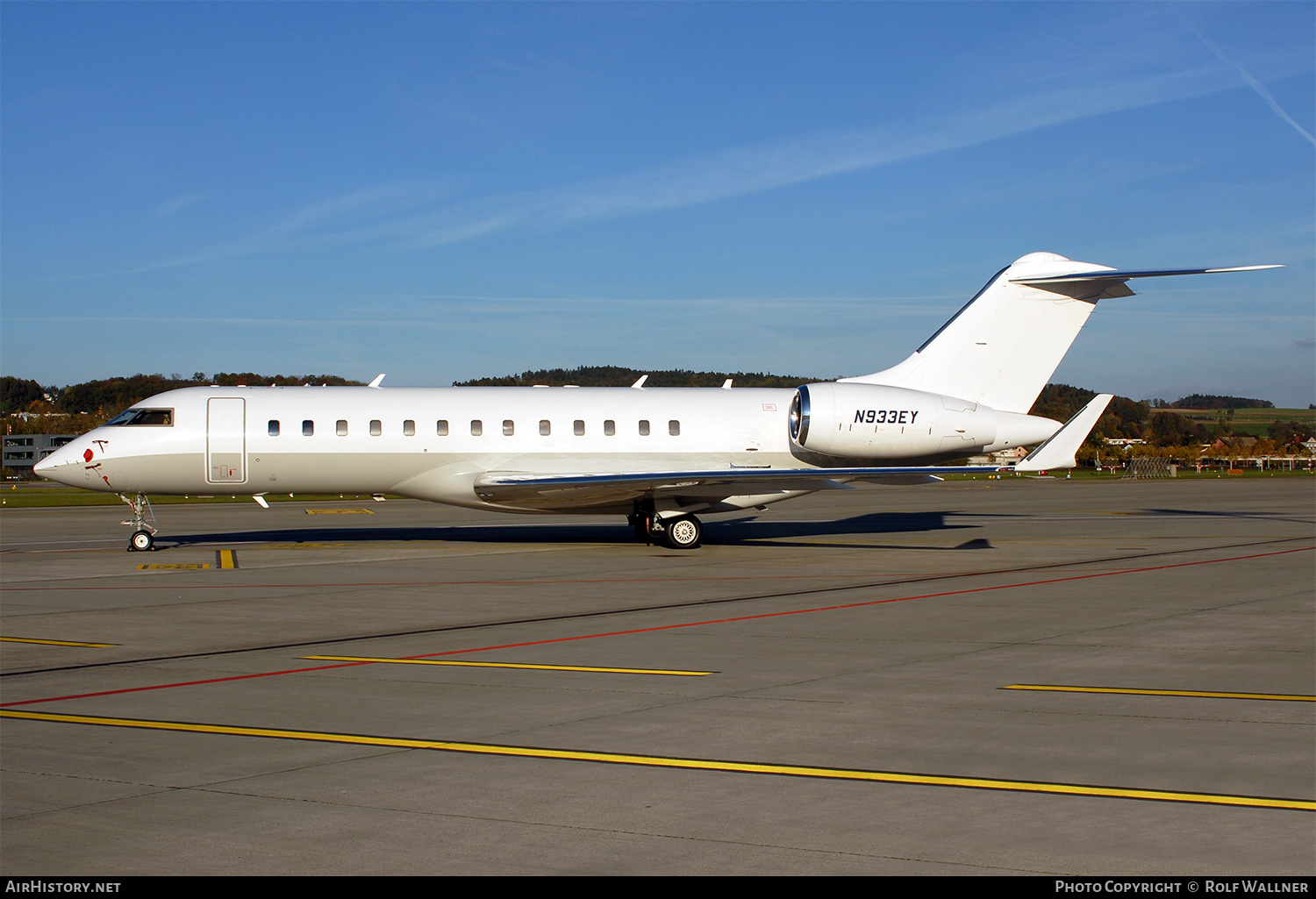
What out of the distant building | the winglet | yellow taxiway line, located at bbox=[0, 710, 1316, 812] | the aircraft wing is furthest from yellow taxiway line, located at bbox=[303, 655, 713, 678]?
the distant building

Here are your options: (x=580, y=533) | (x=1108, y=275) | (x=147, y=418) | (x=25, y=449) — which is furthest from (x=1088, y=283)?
(x=25, y=449)

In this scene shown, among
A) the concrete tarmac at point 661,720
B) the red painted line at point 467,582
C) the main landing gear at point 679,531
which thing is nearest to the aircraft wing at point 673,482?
the main landing gear at point 679,531

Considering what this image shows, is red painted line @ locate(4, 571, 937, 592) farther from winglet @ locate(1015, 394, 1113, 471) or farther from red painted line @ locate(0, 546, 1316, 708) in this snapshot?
winglet @ locate(1015, 394, 1113, 471)

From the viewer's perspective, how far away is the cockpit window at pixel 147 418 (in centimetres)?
2169

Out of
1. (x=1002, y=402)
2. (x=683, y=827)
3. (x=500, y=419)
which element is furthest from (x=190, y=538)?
(x=683, y=827)

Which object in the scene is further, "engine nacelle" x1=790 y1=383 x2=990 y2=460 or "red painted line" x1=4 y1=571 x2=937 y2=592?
"engine nacelle" x1=790 y1=383 x2=990 y2=460

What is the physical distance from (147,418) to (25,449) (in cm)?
7258

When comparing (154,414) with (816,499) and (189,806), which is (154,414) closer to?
(189,806)

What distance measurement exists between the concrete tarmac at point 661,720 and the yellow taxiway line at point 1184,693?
0.06 metres

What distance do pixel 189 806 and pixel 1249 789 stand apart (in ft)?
19.2

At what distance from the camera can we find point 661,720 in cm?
779

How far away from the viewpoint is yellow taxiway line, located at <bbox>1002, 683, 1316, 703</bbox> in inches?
329

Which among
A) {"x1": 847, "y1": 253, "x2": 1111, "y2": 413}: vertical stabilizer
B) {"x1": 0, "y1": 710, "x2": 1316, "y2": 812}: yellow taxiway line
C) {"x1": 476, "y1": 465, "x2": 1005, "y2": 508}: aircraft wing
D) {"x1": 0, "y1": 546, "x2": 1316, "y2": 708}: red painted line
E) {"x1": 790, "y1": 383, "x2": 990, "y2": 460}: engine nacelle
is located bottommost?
{"x1": 0, "y1": 546, "x2": 1316, "y2": 708}: red painted line

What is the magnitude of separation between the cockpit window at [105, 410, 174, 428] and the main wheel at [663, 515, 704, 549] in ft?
34.3
